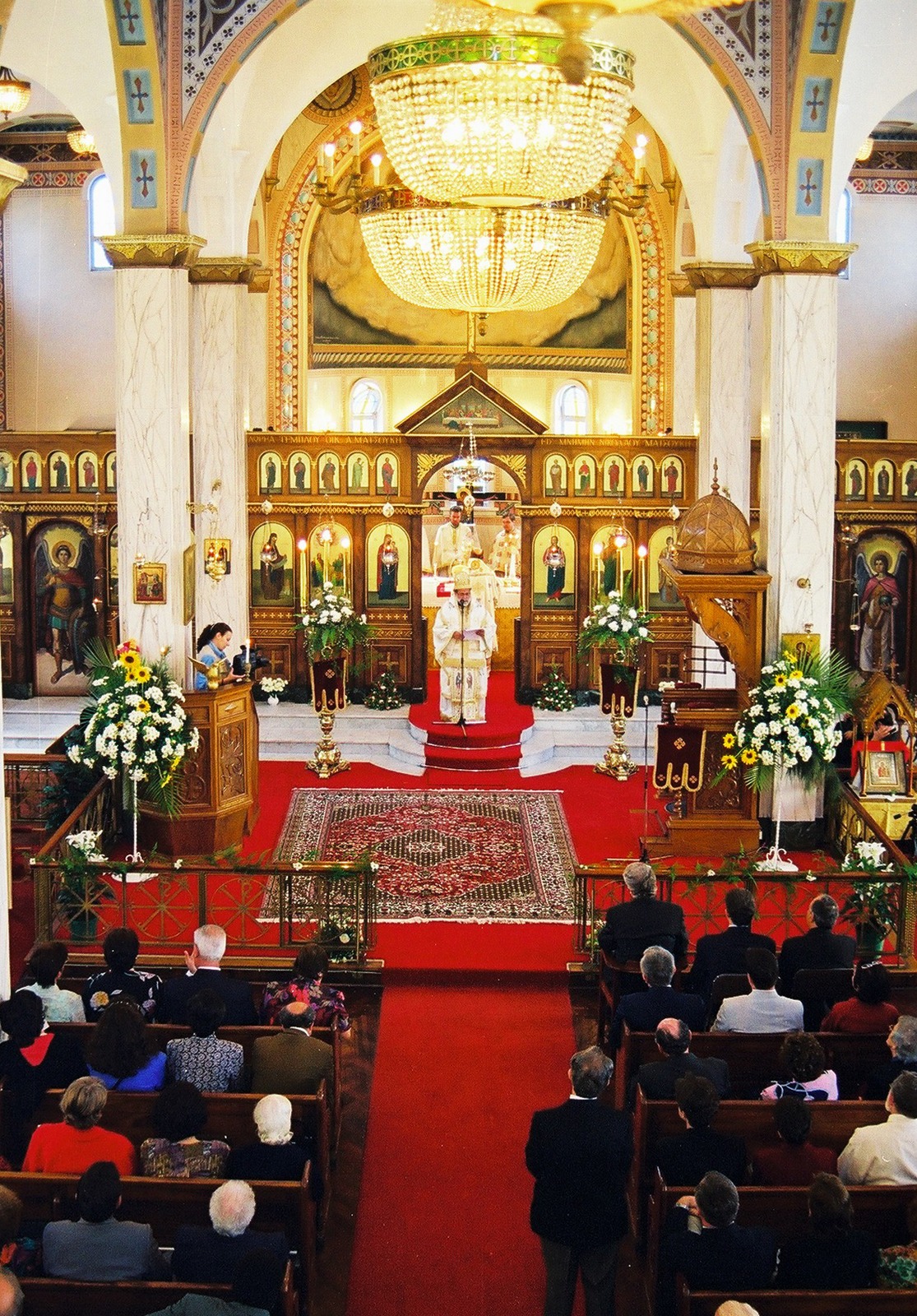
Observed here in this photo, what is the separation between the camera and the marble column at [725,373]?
1766cm

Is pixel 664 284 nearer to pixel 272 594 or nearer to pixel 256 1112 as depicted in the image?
pixel 272 594

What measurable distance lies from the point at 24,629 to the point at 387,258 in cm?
924

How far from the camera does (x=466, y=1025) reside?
10812 mm

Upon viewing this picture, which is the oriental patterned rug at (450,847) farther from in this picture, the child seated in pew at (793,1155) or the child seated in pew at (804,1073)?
the child seated in pew at (793,1155)

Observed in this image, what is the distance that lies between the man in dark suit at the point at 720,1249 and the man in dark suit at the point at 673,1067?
4.52 ft

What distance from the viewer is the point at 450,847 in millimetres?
14797

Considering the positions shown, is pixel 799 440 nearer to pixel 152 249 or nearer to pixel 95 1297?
pixel 152 249

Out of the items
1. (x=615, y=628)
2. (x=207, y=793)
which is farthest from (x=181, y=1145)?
(x=615, y=628)

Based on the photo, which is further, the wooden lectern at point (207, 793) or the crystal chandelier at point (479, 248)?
the wooden lectern at point (207, 793)

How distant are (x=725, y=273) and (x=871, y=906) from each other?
28.5 ft

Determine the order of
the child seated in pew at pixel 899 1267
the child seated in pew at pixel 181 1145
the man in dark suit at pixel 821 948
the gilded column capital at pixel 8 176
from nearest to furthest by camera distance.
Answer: the child seated in pew at pixel 899 1267
the child seated in pew at pixel 181 1145
the man in dark suit at pixel 821 948
the gilded column capital at pixel 8 176

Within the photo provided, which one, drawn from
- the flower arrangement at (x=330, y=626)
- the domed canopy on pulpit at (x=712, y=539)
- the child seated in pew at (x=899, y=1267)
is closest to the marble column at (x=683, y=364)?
the flower arrangement at (x=330, y=626)

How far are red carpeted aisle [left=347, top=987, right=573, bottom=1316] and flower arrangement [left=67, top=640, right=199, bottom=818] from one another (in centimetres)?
326

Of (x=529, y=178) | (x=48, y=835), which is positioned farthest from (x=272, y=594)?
(x=529, y=178)
